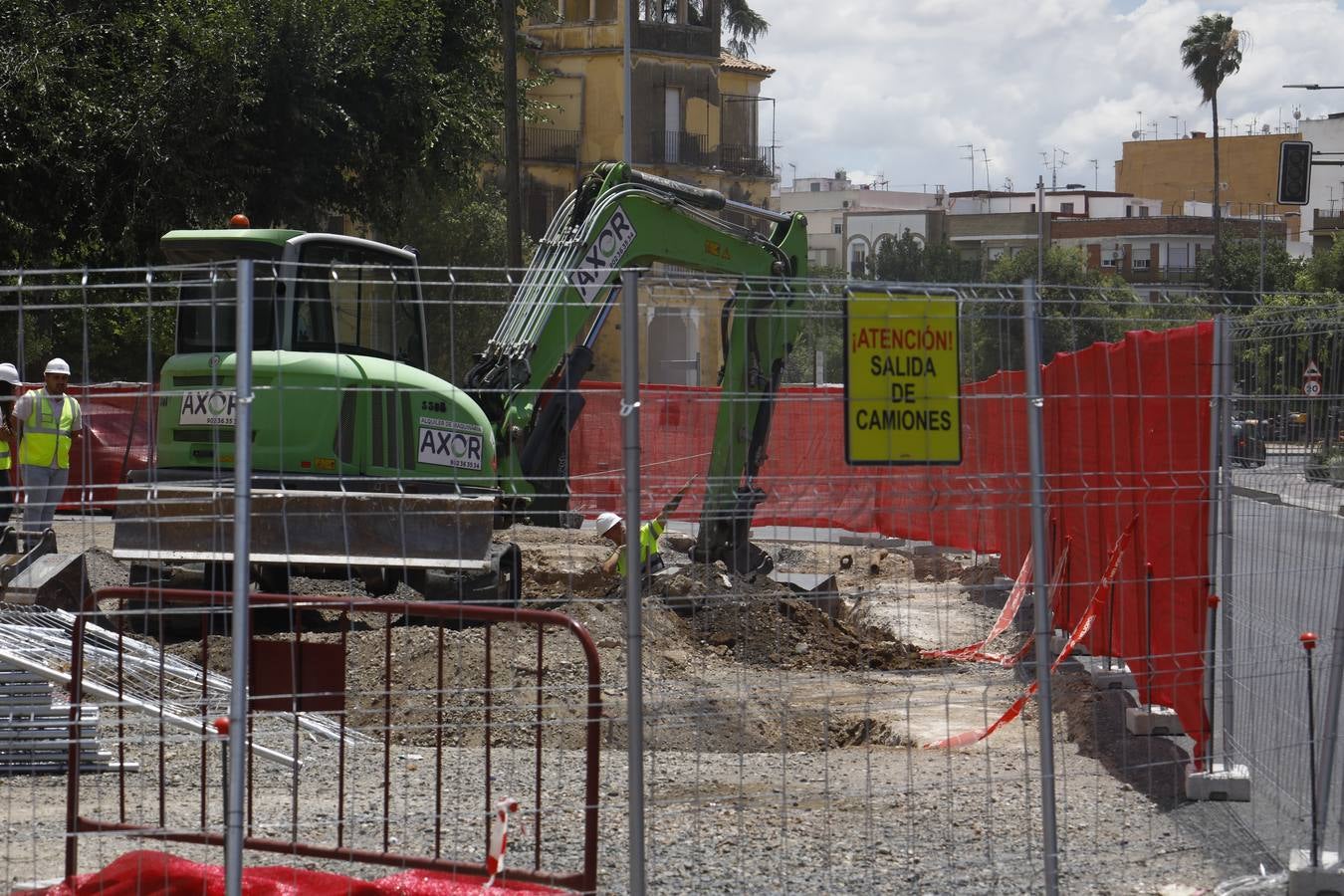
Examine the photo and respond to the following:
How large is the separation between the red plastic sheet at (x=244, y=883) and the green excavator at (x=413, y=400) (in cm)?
158

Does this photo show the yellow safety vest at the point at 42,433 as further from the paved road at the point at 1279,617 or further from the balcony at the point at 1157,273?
the balcony at the point at 1157,273

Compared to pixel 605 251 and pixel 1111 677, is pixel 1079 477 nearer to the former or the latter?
pixel 1111 677

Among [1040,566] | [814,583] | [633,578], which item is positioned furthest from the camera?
[814,583]

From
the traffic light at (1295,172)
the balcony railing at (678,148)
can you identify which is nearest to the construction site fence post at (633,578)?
the traffic light at (1295,172)

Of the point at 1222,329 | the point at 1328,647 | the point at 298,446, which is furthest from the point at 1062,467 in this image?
the point at 298,446

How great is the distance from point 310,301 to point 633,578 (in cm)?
639

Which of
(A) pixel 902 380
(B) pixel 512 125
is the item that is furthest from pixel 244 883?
(B) pixel 512 125

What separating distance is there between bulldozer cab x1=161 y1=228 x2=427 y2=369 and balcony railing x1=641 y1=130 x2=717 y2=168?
4474 cm

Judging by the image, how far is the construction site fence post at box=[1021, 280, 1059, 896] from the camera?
17.5 feet

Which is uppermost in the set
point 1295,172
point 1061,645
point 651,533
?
point 1295,172

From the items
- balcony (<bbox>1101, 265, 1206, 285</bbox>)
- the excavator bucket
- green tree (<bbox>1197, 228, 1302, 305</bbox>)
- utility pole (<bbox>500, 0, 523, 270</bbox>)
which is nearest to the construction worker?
the excavator bucket

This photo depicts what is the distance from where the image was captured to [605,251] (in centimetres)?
1309

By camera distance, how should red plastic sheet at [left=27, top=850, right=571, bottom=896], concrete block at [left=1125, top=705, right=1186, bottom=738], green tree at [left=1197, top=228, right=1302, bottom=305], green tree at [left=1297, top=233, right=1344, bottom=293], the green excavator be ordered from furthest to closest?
green tree at [left=1197, top=228, right=1302, bottom=305] → green tree at [left=1297, top=233, right=1344, bottom=293] → concrete block at [left=1125, top=705, right=1186, bottom=738] → the green excavator → red plastic sheet at [left=27, top=850, right=571, bottom=896]

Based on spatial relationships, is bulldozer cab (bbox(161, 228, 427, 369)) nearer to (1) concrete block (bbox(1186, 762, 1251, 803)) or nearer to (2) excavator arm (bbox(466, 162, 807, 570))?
(2) excavator arm (bbox(466, 162, 807, 570))
